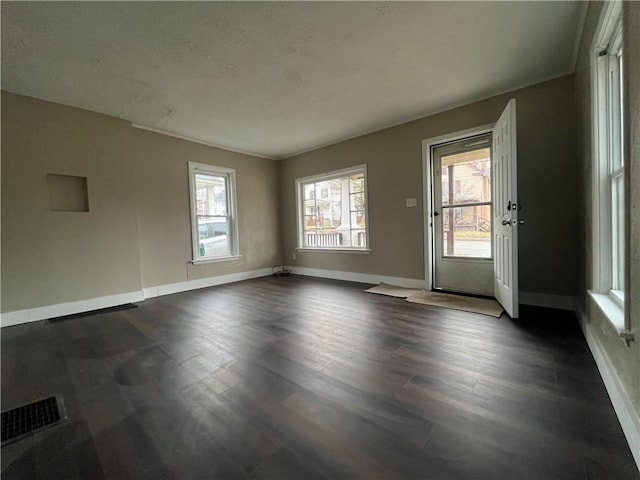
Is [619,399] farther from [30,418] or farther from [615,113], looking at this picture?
[30,418]

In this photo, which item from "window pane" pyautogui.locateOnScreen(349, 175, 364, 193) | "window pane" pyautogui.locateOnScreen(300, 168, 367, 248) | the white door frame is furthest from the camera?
"window pane" pyautogui.locateOnScreen(300, 168, 367, 248)

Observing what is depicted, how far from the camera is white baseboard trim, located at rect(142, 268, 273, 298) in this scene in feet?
13.6

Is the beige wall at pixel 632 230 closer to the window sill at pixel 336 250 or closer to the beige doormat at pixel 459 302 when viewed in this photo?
the beige doormat at pixel 459 302

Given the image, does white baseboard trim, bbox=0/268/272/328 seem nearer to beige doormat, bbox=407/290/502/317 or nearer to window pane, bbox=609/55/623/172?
beige doormat, bbox=407/290/502/317

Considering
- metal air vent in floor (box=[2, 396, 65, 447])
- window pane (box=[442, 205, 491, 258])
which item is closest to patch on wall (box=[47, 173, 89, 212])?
metal air vent in floor (box=[2, 396, 65, 447])

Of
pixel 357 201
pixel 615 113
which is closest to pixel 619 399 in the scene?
pixel 615 113

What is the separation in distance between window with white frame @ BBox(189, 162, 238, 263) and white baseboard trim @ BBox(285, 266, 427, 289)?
148 cm

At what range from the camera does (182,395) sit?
159cm

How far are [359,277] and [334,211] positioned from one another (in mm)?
1386

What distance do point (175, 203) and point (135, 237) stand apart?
0.82m

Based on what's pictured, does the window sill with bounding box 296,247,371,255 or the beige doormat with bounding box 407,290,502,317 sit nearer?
the beige doormat with bounding box 407,290,502,317

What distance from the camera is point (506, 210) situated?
8.92 feet

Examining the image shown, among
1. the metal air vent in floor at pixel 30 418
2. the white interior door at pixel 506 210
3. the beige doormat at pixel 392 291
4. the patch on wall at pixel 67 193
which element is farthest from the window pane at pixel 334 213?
the metal air vent in floor at pixel 30 418

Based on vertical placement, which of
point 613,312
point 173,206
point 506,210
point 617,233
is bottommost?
point 613,312
